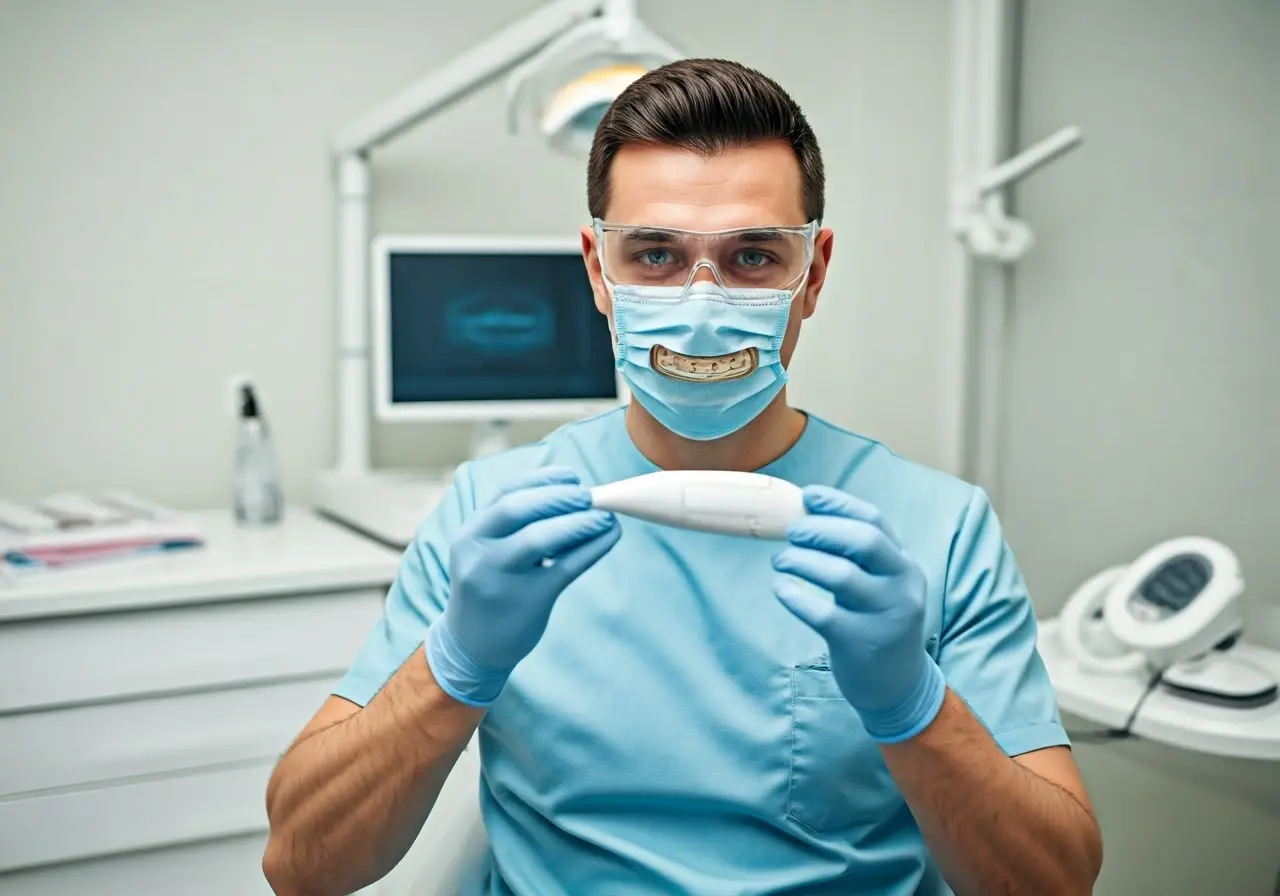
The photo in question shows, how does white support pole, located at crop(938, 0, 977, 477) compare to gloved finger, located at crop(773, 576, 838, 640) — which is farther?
white support pole, located at crop(938, 0, 977, 477)

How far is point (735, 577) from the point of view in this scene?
1.00 m

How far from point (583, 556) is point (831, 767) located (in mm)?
290

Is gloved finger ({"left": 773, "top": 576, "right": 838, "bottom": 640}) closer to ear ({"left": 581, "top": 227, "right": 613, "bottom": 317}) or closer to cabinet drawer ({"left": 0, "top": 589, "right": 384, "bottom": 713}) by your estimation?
ear ({"left": 581, "top": 227, "right": 613, "bottom": 317})

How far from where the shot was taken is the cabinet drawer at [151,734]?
4.69 feet

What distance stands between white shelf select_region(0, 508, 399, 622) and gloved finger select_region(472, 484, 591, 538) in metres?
0.80

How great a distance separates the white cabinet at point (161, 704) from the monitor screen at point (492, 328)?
436mm

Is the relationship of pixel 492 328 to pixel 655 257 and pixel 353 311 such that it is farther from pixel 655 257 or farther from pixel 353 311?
pixel 655 257

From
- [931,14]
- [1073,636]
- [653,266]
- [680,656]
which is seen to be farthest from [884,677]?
[931,14]

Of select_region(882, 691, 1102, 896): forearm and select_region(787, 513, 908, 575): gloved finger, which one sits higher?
select_region(787, 513, 908, 575): gloved finger

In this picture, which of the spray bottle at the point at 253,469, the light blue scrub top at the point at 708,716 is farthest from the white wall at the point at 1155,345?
the spray bottle at the point at 253,469

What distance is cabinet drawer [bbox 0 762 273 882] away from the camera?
1.43 m

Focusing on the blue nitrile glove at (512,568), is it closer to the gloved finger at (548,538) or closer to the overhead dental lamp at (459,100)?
the gloved finger at (548,538)

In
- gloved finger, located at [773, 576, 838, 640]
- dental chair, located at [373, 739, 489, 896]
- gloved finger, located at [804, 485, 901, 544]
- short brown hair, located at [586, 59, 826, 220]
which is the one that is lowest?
dental chair, located at [373, 739, 489, 896]

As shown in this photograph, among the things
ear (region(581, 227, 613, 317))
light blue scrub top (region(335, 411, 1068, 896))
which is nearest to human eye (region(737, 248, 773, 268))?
ear (region(581, 227, 613, 317))
